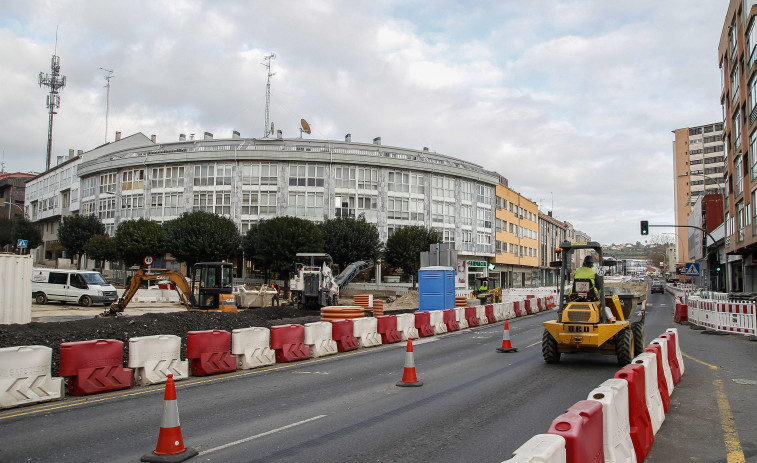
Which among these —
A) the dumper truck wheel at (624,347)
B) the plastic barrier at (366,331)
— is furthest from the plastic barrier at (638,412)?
the plastic barrier at (366,331)

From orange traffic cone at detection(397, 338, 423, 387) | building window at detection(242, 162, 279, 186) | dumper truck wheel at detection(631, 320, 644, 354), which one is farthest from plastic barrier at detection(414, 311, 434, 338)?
building window at detection(242, 162, 279, 186)

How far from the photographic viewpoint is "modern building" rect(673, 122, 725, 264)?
117m

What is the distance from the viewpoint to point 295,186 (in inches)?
2228

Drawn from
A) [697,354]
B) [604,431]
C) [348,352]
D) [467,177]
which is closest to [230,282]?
[348,352]

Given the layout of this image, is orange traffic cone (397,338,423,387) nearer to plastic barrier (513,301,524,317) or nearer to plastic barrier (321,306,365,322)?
plastic barrier (321,306,365,322)

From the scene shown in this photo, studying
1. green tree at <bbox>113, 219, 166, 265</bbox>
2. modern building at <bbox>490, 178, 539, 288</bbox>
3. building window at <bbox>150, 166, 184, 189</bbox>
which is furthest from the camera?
modern building at <bbox>490, 178, 539, 288</bbox>

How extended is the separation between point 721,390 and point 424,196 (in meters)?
52.0

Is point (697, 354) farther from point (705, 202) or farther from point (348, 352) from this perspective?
point (705, 202)

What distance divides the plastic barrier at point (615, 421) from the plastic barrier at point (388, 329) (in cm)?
1147

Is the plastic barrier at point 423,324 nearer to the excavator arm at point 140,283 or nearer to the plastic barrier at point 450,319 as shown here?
the plastic barrier at point 450,319

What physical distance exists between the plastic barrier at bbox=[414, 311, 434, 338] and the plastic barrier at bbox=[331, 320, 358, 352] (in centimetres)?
392

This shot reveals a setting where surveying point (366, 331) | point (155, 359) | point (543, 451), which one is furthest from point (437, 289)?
point (543, 451)

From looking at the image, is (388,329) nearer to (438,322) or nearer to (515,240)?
(438,322)

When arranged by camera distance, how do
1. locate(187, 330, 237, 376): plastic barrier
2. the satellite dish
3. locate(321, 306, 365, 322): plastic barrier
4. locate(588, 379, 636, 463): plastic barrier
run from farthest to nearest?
the satellite dish
locate(321, 306, 365, 322): plastic barrier
locate(187, 330, 237, 376): plastic barrier
locate(588, 379, 636, 463): plastic barrier
